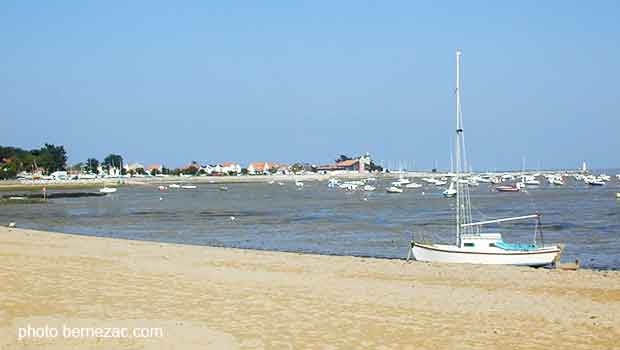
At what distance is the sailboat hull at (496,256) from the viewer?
2800 cm

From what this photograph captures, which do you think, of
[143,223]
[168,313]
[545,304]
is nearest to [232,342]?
[168,313]

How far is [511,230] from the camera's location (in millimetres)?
48406

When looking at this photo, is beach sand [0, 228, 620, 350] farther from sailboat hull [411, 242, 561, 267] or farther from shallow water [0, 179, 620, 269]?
shallow water [0, 179, 620, 269]

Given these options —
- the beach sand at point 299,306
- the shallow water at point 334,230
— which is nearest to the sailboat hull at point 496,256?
the shallow water at point 334,230

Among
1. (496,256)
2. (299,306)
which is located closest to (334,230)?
(496,256)

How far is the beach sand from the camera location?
40.5 feet

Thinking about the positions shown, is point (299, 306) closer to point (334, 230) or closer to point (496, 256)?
point (496, 256)

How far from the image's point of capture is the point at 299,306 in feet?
50.1

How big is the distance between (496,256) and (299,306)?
1449 cm

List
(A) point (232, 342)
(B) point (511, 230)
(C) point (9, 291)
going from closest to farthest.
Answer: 1. (A) point (232, 342)
2. (C) point (9, 291)
3. (B) point (511, 230)

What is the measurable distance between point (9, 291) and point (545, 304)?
11.0 m

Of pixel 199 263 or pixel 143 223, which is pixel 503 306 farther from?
pixel 143 223

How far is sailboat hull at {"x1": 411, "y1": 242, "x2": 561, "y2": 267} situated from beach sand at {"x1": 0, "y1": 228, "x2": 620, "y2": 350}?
371 centimetres

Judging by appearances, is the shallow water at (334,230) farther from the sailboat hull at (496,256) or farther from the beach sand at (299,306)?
the beach sand at (299,306)
